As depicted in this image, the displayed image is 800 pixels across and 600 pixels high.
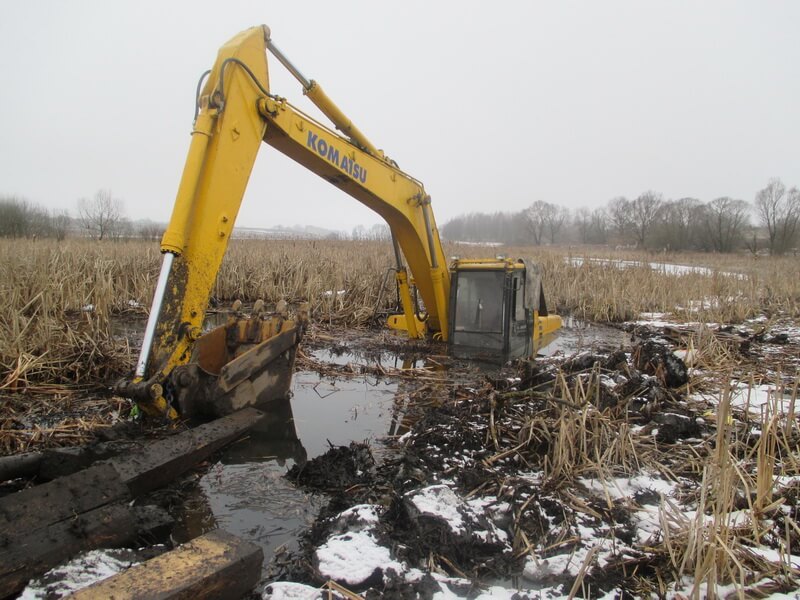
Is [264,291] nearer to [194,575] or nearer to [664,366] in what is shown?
[664,366]

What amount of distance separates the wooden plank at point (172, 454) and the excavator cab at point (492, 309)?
12.2 feet

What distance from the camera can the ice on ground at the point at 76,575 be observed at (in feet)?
6.08

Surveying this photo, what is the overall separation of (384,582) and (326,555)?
0.30m

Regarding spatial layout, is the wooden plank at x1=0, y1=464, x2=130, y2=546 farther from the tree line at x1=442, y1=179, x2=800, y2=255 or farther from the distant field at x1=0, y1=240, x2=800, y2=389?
the tree line at x1=442, y1=179, x2=800, y2=255

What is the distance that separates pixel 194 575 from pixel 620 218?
184 ft

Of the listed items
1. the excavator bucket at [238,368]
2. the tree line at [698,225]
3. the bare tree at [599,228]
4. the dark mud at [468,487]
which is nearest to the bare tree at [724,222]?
the tree line at [698,225]

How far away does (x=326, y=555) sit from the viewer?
2.23 m

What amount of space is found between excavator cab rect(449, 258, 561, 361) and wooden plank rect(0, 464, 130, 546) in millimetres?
4773

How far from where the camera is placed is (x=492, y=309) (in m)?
6.65

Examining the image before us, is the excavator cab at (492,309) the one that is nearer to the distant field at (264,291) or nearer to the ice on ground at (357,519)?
the distant field at (264,291)

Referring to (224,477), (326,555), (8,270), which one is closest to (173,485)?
(224,477)

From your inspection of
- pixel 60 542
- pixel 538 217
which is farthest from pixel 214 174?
pixel 538 217

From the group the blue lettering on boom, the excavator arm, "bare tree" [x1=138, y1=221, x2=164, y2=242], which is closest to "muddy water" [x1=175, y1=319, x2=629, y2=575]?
the excavator arm

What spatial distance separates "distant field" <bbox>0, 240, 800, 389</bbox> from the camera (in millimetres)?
4859
